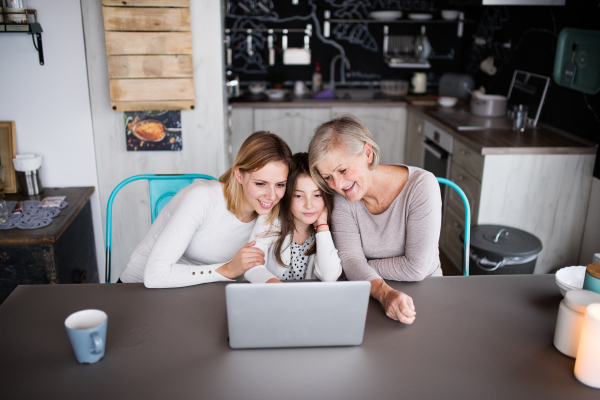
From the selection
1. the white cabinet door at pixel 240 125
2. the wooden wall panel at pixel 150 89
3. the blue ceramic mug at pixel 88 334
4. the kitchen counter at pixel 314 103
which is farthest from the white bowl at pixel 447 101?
the blue ceramic mug at pixel 88 334

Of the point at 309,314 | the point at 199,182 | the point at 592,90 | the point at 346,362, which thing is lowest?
the point at 346,362

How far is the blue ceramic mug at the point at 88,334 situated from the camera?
1055mm

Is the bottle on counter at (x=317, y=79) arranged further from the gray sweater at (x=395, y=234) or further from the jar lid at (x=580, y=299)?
the jar lid at (x=580, y=299)

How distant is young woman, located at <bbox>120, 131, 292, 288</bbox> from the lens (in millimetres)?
1445

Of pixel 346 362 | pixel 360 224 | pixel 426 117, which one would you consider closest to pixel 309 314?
pixel 346 362

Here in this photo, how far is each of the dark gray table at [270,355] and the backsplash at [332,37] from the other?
3678mm

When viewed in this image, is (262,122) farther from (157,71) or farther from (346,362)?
(346,362)

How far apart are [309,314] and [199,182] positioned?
2.59 ft

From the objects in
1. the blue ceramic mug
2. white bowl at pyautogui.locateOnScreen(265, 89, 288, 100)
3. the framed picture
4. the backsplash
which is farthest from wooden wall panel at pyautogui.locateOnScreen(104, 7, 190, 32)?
the backsplash

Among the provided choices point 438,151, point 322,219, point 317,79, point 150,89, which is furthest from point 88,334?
point 317,79

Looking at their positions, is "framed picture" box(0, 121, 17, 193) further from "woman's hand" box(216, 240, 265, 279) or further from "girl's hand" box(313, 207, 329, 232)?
"girl's hand" box(313, 207, 329, 232)

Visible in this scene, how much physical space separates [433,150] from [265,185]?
2.40 m

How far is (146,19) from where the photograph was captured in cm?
231

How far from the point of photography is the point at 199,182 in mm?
1729
